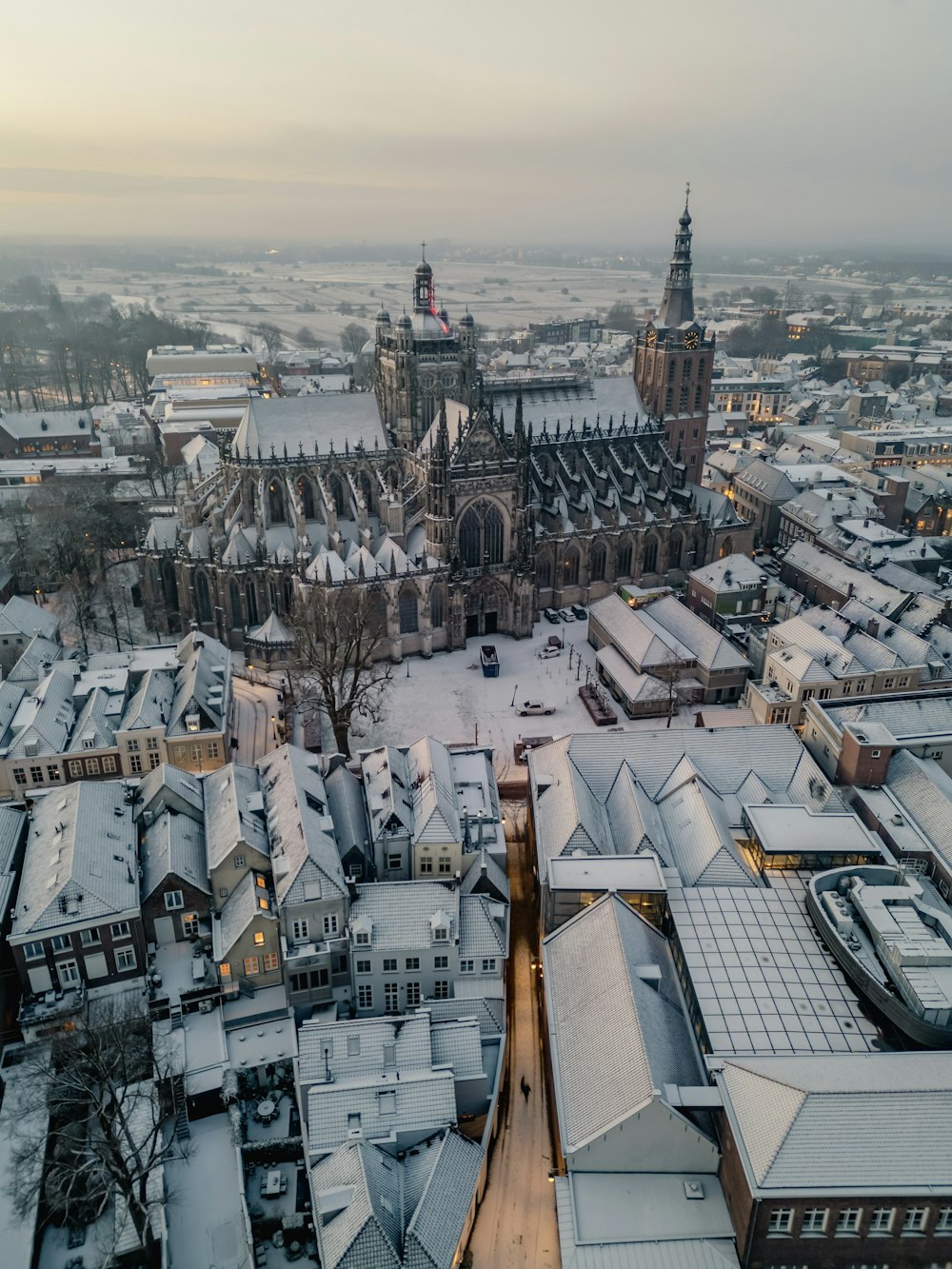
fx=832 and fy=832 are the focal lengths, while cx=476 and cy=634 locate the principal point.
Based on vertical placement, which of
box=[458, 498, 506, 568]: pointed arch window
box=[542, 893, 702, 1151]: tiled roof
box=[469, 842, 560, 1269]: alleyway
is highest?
box=[458, 498, 506, 568]: pointed arch window

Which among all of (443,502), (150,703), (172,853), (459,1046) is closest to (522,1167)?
(459,1046)

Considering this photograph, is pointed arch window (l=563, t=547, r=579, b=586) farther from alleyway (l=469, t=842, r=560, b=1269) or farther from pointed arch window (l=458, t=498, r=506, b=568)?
alleyway (l=469, t=842, r=560, b=1269)

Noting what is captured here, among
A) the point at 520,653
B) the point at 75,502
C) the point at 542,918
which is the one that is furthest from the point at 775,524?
the point at 75,502

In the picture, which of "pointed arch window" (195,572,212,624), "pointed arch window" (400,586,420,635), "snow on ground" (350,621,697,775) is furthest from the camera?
"pointed arch window" (195,572,212,624)

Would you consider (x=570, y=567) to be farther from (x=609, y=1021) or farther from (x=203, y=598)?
(x=609, y=1021)

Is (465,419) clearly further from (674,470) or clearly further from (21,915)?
(21,915)

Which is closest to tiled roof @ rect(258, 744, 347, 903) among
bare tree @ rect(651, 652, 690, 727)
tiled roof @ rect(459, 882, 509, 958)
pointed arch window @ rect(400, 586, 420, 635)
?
tiled roof @ rect(459, 882, 509, 958)

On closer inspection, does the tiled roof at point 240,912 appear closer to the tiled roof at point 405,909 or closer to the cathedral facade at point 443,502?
the tiled roof at point 405,909
